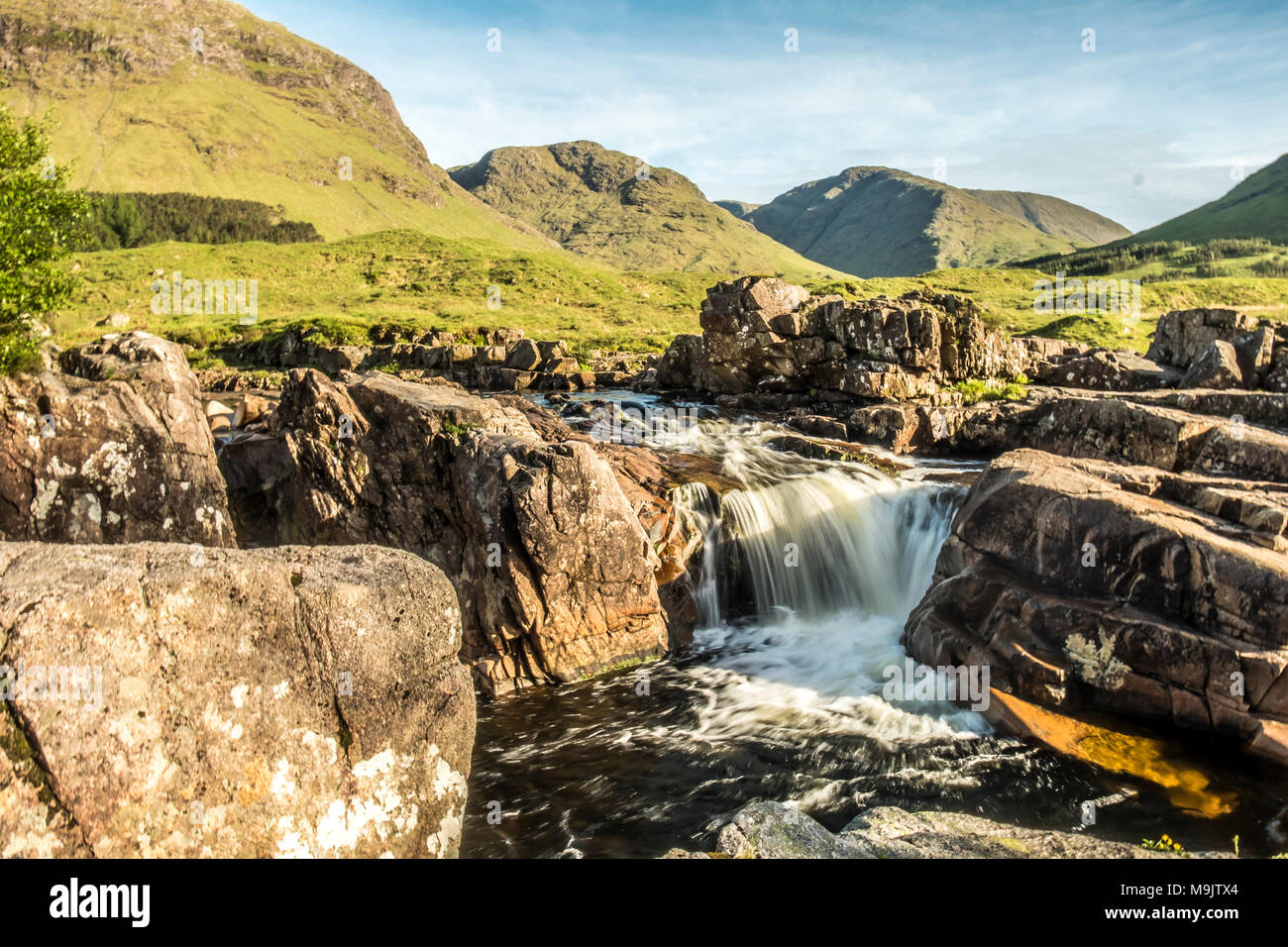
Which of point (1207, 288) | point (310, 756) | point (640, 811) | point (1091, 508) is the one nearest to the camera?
point (310, 756)

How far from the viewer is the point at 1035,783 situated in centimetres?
1302

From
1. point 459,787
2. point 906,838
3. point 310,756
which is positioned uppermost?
point 310,756

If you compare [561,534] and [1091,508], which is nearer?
[1091,508]

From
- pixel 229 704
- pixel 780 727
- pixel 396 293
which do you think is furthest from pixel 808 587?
pixel 396 293

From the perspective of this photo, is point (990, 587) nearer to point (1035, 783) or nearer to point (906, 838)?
point (1035, 783)

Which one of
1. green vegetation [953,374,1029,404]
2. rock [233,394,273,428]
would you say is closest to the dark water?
rock [233,394,273,428]

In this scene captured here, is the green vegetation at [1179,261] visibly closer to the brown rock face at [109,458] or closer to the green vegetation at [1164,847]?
the green vegetation at [1164,847]

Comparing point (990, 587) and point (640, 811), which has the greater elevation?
point (990, 587)

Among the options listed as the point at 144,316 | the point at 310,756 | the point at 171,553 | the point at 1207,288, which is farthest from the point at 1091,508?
the point at 144,316

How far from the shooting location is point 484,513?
17.6m

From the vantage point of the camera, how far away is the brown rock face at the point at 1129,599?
1327 centimetres

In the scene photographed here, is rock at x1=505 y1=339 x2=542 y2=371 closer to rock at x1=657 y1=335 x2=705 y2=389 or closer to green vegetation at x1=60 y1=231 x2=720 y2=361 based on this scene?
green vegetation at x1=60 y1=231 x2=720 y2=361

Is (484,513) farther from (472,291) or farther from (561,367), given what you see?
(472,291)

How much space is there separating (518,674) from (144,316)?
11975cm
